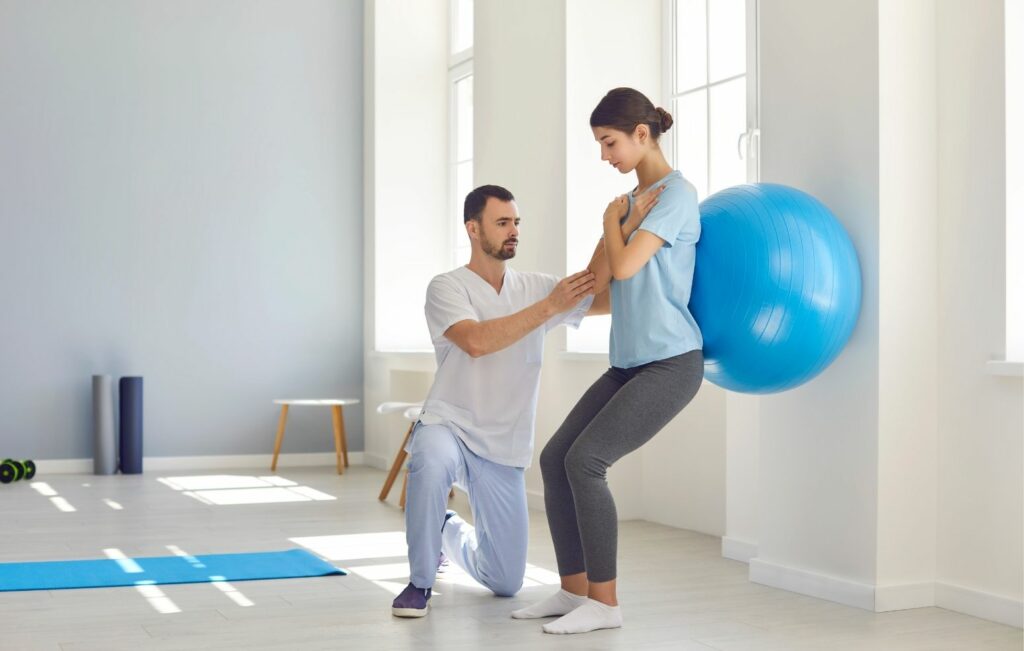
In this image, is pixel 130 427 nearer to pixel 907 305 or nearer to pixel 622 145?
pixel 622 145

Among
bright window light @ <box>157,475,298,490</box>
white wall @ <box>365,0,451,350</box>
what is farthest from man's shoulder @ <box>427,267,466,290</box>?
white wall @ <box>365,0,451,350</box>

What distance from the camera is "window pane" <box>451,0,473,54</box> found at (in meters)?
7.62

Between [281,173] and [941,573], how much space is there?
5.29 m

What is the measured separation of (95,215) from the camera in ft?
23.1

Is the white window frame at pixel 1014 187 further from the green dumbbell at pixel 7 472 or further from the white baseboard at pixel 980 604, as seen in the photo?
the green dumbbell at pixel 7 472

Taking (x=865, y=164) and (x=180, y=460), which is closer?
(x=865, y=164)

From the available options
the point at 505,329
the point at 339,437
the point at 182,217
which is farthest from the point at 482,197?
the point at 182,217

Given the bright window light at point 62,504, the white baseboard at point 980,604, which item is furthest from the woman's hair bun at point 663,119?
the bright window light at point 62,504

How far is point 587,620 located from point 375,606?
2.13 ft

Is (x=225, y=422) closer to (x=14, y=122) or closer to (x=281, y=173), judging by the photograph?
(x=281, y=173)

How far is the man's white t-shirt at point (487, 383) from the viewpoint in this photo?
3.31m

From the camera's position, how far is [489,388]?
3.35 metres

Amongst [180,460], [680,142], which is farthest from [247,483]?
[680,142]

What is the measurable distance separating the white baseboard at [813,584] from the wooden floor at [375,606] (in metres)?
0.04
